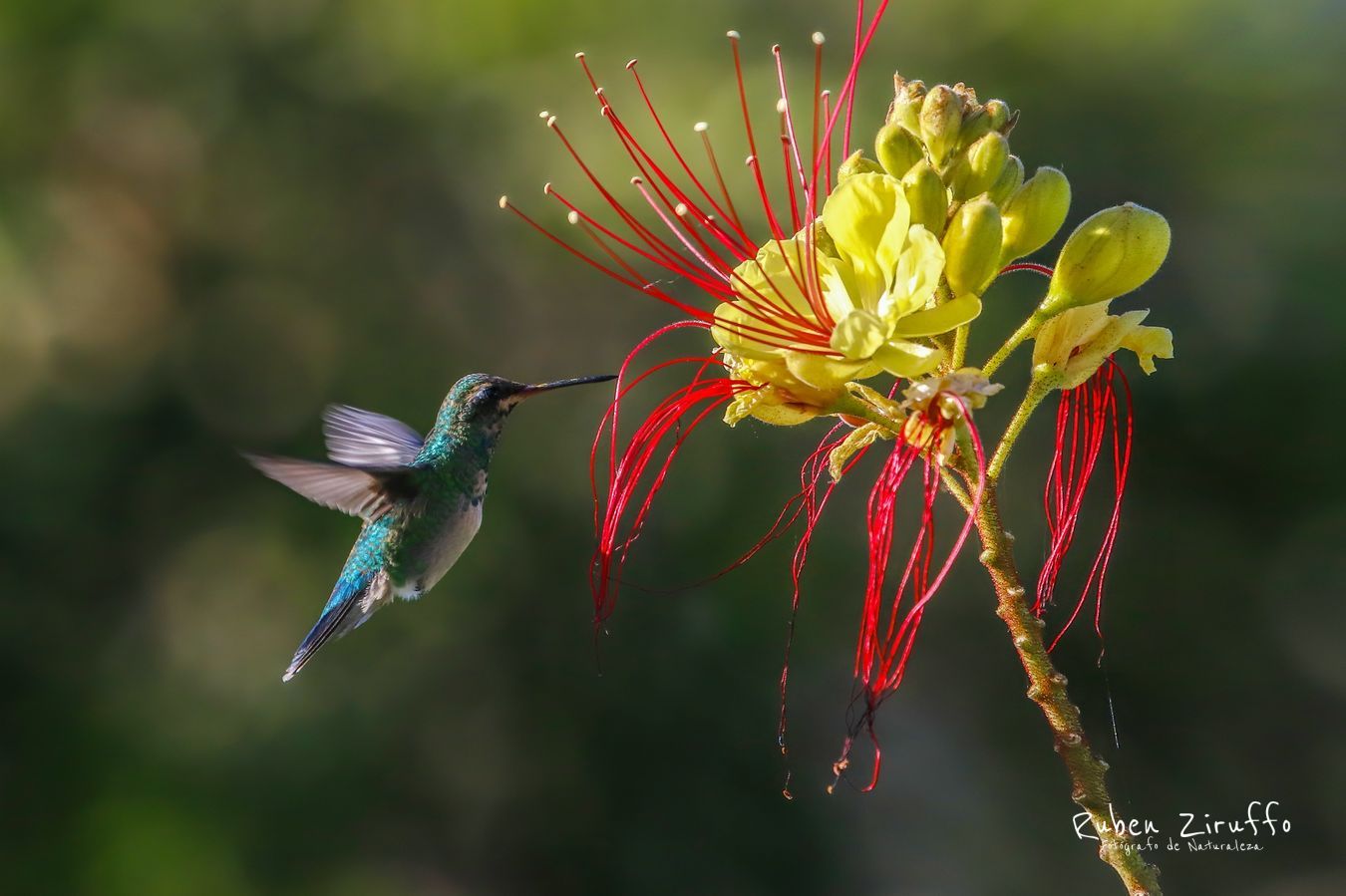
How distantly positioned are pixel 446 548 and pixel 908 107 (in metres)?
1.31

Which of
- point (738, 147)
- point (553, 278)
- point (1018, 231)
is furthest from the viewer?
point (553, 278)

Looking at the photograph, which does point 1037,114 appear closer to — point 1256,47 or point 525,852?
point 1256,47

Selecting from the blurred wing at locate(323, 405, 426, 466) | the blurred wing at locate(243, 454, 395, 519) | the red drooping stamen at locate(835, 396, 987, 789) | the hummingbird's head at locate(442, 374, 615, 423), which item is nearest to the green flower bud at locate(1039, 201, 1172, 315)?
the red drooping stamen at locate(835, 396, 987, 789)

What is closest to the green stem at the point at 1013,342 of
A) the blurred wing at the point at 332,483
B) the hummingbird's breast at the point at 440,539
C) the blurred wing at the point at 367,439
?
the blurred wing at the point at 332,483

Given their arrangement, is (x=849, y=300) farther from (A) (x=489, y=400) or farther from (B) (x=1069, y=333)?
(A) (x=489, y=400)

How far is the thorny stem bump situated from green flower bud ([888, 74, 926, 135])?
369mm

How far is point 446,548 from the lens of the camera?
2.43 metres

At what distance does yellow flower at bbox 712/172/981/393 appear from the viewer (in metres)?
1.38

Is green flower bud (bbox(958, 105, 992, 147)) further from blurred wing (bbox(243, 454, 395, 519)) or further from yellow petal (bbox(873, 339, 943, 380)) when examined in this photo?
blurred wing (bbox(243, 454, 395, 519))

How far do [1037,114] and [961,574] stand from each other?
1622 mm

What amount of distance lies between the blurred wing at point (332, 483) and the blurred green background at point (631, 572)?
2073 millimetres

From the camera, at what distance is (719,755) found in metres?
4.38

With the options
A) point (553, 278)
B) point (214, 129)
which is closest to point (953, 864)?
point (553, 278)

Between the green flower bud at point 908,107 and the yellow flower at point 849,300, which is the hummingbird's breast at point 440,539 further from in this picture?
the green flower bud at point 908,107
